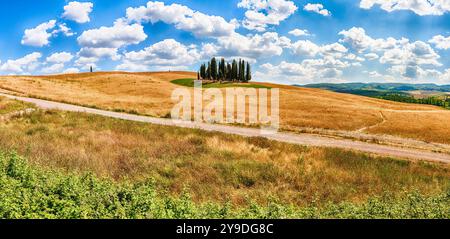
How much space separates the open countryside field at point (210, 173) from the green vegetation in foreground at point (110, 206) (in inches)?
2.0

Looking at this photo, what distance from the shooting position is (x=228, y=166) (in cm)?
1608

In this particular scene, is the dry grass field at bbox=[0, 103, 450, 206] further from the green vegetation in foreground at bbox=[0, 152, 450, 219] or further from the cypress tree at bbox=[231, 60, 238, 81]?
the cypress tree at bbox=[231, 60, 238, 81]

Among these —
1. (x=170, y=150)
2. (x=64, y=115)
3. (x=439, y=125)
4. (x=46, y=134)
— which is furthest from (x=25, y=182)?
(x=439, y=125)

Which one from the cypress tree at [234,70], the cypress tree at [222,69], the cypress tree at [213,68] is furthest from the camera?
the cypress tree at [234,70]

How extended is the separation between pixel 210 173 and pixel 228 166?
1648mm

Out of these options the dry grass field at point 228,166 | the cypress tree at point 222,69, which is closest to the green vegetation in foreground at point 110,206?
the dry grass field at point 228,166

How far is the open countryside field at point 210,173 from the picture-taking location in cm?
902

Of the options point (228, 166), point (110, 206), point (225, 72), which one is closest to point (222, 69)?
point (225, 72)

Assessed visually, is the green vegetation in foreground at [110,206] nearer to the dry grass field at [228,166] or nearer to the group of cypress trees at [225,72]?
the dry grass field at [228,166]

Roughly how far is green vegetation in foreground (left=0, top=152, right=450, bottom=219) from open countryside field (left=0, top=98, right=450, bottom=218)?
0.05 m

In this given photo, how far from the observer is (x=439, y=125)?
50.0 m
